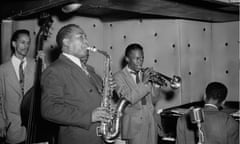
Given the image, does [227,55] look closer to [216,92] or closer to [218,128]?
[216,92]

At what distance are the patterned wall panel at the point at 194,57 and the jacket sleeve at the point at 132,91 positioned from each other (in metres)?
1.61

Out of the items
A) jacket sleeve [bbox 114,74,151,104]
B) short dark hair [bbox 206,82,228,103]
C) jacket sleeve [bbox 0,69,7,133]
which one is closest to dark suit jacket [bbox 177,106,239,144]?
short dark hair [bbox 206,82,228,103]

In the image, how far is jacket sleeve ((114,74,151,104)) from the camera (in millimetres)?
4507

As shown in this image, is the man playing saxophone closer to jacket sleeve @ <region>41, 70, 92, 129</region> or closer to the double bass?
jacket sleeve @ <region>41, 70, 92, 129</region>

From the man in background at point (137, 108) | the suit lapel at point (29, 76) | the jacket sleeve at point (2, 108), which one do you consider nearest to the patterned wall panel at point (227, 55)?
the man in background at point (137, 108)

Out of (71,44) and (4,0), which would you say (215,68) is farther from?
(4,0)

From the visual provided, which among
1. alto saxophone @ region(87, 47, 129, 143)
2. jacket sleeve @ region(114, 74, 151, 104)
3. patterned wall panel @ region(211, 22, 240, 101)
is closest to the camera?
alto saxophone @ region(87, 47, 129, 143)

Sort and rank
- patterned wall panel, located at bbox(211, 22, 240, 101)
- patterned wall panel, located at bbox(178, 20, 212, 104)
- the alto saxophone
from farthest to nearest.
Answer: patterned wall panel, located at bbox(211, 22, 240, 101)
patterned wall panel, located at bbox(178, 20, 212, 104)
the alto saxophone

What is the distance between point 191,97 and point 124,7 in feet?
7.91

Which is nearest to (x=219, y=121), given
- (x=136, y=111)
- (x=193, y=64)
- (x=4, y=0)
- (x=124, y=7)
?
(x=136, y=111)

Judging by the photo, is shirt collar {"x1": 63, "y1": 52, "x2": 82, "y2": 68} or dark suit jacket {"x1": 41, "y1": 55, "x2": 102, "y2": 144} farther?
shirt collar {"x1": 63, "y1": 52, "x2": 82, "y2": 68}

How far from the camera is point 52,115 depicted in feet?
10.3

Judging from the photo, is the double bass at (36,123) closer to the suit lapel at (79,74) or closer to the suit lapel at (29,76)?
the suit lapel at (79,74)

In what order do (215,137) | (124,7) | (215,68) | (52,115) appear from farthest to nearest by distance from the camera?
1. (215,68)
2. (124,7)
3. (215,137)
4. (52,115)
